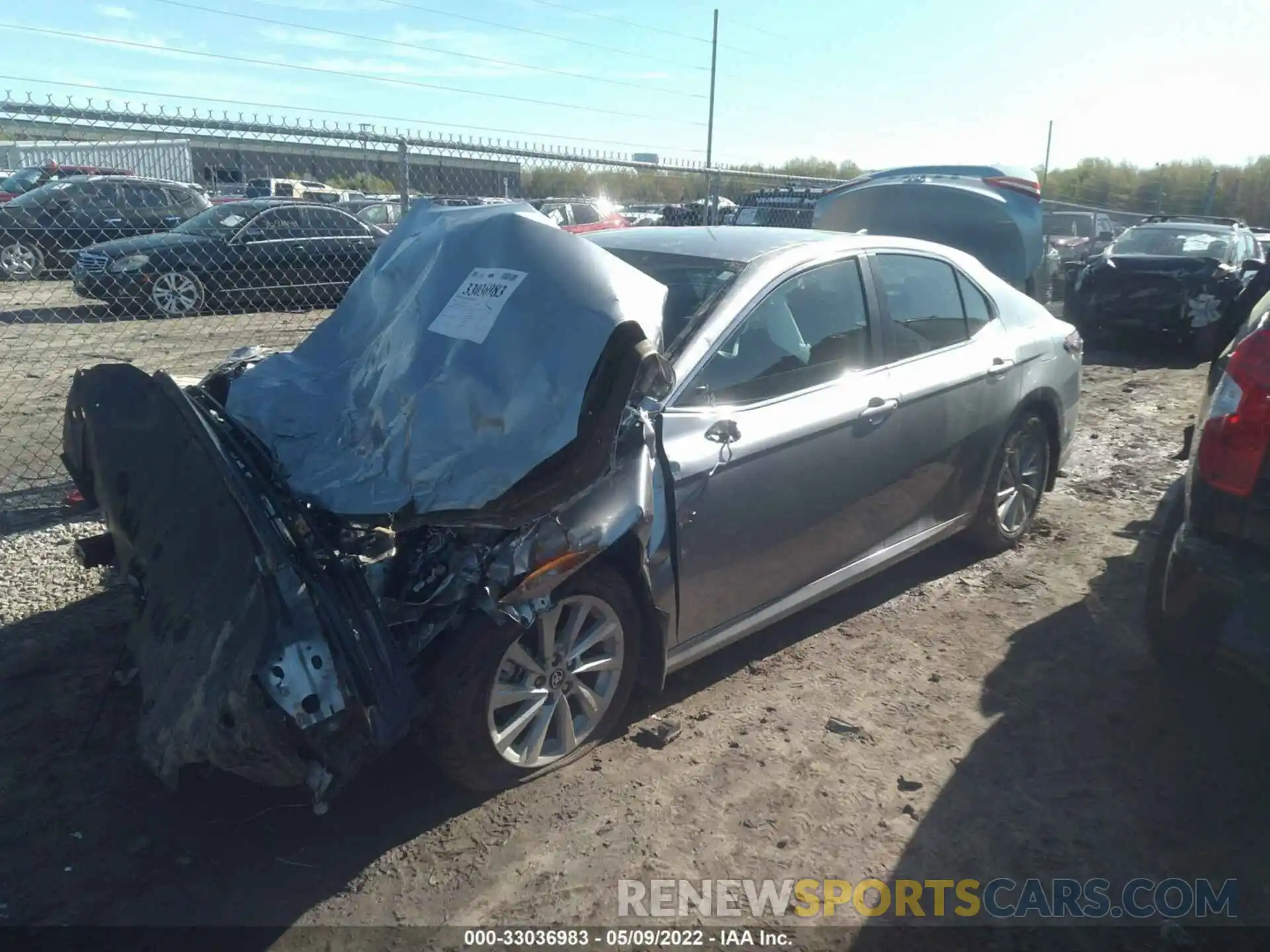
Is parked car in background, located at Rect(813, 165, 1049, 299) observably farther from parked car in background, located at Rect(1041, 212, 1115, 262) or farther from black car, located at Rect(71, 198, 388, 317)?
parked car in background, located at Rect(1041, 212, 1115, 262)

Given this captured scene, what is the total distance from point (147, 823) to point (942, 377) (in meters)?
3.60

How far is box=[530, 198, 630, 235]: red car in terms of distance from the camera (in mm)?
15312

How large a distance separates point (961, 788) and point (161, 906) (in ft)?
8.19

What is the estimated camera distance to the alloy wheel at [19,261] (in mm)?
11508

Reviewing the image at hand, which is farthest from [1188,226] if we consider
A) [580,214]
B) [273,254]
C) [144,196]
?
[144,196]

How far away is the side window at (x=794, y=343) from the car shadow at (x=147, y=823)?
4.07ft

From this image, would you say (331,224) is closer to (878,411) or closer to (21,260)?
(21,260)

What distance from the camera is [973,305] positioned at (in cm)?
484

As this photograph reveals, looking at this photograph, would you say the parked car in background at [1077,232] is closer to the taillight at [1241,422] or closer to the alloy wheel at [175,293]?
the alloy wheel at [175,293]

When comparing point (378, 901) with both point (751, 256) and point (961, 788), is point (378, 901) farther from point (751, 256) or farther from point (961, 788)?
point (751, 256)

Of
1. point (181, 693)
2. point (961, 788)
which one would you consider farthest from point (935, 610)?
point (181, 693)

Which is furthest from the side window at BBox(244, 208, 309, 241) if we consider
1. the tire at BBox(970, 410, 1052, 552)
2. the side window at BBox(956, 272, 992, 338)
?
the tire at BBox(970, 410, 1052, 552)

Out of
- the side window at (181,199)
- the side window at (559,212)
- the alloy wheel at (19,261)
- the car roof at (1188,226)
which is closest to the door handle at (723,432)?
the alloy wheel at (19,261)

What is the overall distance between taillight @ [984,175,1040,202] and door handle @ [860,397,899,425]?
6.67 meters
